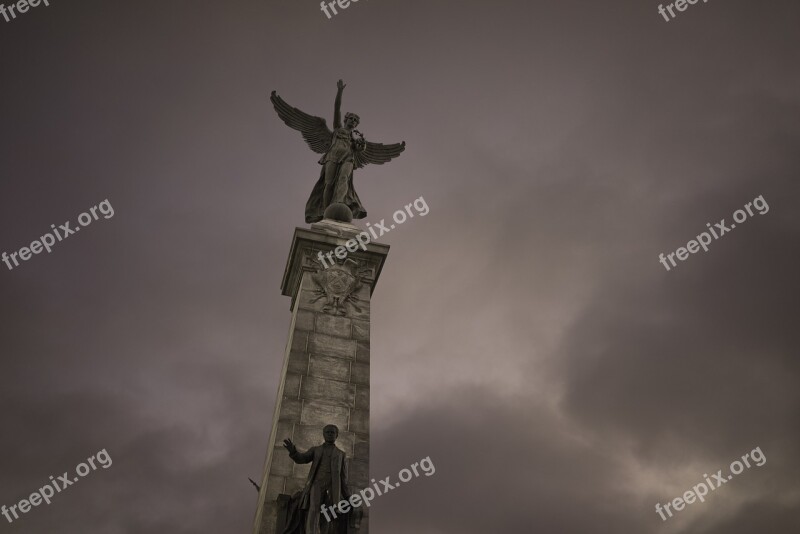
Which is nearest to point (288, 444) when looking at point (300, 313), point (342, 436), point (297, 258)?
point (342, 436)

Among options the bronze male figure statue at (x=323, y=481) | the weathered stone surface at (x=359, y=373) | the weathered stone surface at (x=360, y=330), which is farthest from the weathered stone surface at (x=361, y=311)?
the bronze male figure statue at (x=323, y=481)

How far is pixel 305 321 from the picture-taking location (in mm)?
16391

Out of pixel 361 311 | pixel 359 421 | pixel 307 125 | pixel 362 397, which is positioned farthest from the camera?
pixel 307 125

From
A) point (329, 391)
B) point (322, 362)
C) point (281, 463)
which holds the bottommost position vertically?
point (281, 463)

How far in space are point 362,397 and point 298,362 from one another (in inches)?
68.0

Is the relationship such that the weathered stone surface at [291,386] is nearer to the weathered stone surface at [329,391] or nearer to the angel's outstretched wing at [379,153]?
the weathered stone surface at [329,391]

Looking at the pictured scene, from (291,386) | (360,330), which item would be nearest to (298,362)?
(291,386)

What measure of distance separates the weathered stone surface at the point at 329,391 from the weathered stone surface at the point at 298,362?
28cm

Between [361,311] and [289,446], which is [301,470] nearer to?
[289,446]

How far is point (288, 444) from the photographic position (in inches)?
495

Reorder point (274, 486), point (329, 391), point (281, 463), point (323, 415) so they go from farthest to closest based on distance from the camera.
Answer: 1. point (329, 391)
2. point (323, 415)
3. point (281, 463)
4. point (274, 486)

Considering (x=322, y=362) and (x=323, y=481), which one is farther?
(x=322, y=362)

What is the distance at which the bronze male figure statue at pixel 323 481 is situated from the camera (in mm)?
12547

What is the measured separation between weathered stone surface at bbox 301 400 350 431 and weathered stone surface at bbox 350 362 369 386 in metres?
0.80
